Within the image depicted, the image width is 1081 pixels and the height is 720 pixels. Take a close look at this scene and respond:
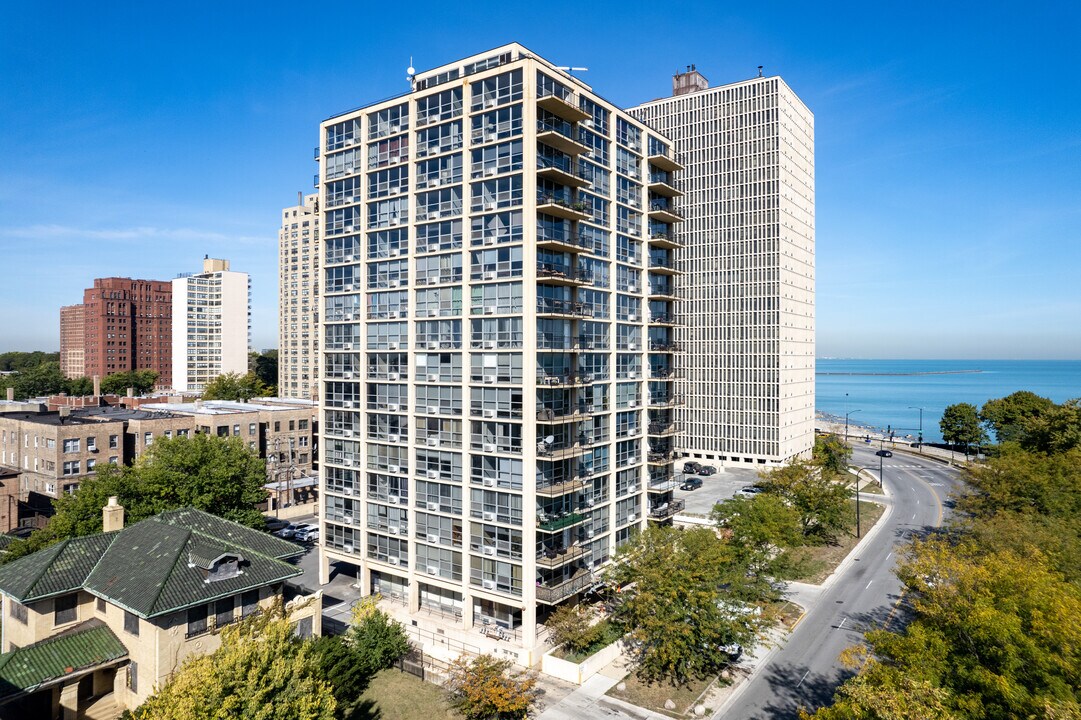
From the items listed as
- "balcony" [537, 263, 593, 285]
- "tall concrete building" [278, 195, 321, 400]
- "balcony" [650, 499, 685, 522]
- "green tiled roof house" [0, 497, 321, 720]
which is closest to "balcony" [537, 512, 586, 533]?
"balcony" [650, 499, 685, 522]

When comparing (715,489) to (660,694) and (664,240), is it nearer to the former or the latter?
(664,240)

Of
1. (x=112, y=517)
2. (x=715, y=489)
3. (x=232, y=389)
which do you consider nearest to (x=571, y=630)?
(x=112, y=517)

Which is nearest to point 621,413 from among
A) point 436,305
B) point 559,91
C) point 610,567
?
point 610,567

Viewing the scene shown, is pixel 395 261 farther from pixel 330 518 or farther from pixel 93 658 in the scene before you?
pixel 93 658

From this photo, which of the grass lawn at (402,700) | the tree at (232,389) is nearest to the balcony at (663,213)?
the grass lawn at (402,700)

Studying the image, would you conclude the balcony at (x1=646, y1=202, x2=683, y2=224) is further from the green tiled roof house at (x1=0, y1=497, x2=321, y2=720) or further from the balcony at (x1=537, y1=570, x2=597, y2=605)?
the green tiled roof house at (x1=0, y1=497, x2=321, y2=720)
